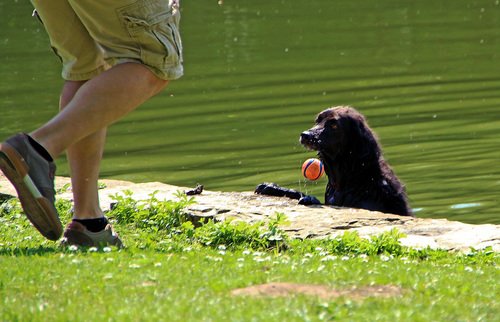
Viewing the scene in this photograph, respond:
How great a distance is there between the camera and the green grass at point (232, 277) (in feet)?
17.8

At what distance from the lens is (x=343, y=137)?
10609mm

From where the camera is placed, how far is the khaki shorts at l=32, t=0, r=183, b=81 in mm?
6695

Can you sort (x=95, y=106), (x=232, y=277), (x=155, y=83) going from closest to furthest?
1. (x=232, y=277)
2. (x=95, y=106)
3. (x=155, y=83)

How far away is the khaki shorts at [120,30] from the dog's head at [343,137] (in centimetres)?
383

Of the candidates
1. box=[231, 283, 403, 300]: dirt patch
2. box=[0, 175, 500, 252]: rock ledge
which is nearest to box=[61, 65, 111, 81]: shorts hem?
box=[231, 283, 403, 300]: dirt patch

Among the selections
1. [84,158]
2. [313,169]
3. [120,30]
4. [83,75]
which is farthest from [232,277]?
[313,169]

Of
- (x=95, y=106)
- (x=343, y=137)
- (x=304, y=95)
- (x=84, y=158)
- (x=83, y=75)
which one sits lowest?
(x=304, y=95)

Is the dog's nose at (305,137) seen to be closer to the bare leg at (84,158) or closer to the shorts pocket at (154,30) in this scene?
the bare leg at (84,158)

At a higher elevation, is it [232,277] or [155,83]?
[155,83]

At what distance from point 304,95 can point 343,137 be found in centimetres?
797

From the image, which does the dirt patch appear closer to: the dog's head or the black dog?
the black dog

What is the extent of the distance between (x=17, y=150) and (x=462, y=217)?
6704mm

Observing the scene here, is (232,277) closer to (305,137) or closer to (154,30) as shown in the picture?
(154,30)

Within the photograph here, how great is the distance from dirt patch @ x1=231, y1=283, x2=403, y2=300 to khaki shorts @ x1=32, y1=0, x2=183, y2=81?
5.19ft
